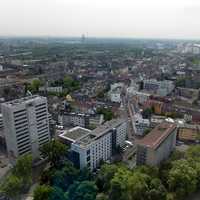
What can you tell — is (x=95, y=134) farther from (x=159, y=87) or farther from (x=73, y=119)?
(x=159, y=87)

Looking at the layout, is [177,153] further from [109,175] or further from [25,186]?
[25,186]

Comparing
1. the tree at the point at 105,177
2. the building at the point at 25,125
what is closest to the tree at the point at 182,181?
the tree at the point at 105,177

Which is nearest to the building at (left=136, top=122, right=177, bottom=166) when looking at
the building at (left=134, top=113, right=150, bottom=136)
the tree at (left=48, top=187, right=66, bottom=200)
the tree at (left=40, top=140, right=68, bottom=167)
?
the building at (left=134, top=113, right=150, bottom=136)

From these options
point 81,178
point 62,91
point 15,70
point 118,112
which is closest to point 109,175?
point 81,178

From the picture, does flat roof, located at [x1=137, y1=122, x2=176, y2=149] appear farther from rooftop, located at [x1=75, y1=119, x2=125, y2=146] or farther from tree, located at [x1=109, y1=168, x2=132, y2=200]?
tree, located at [x1=109, y1=168, x2=132, y2=200]

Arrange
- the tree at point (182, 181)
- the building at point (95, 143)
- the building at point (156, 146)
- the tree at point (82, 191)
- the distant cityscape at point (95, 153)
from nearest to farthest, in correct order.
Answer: the tree at point (82, 191), the distant cityscape at point (95, 153), the tree at point (182, 181), the building at point (156, 146), the building at point (95, 143)

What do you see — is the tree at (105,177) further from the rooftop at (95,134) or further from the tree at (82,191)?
the rooftop at (95,134)
